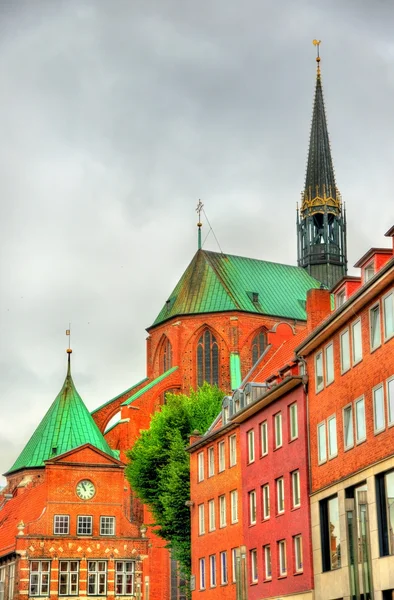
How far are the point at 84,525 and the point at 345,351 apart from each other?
44.9 metres

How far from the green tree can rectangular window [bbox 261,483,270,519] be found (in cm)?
1846

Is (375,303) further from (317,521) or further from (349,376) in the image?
(317,521)

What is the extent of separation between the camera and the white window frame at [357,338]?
1541 inches

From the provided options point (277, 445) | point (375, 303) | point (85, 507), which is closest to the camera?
point (375, 303)

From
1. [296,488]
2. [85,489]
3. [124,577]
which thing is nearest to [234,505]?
[296,488]

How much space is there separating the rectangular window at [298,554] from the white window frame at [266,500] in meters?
3.57

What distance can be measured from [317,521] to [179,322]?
189 feet

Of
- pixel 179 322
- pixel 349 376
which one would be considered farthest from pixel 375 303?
pixel 179 322

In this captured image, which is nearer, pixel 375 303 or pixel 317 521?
pixel 375 303

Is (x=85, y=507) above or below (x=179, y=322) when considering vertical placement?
below

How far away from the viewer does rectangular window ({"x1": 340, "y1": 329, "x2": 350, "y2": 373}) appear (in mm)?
40469

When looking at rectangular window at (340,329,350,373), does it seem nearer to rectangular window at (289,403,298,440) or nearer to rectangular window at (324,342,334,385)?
rectangular window at (324,342,334,385)

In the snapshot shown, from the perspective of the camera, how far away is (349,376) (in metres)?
40.1

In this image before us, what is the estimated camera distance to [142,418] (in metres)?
94.8
